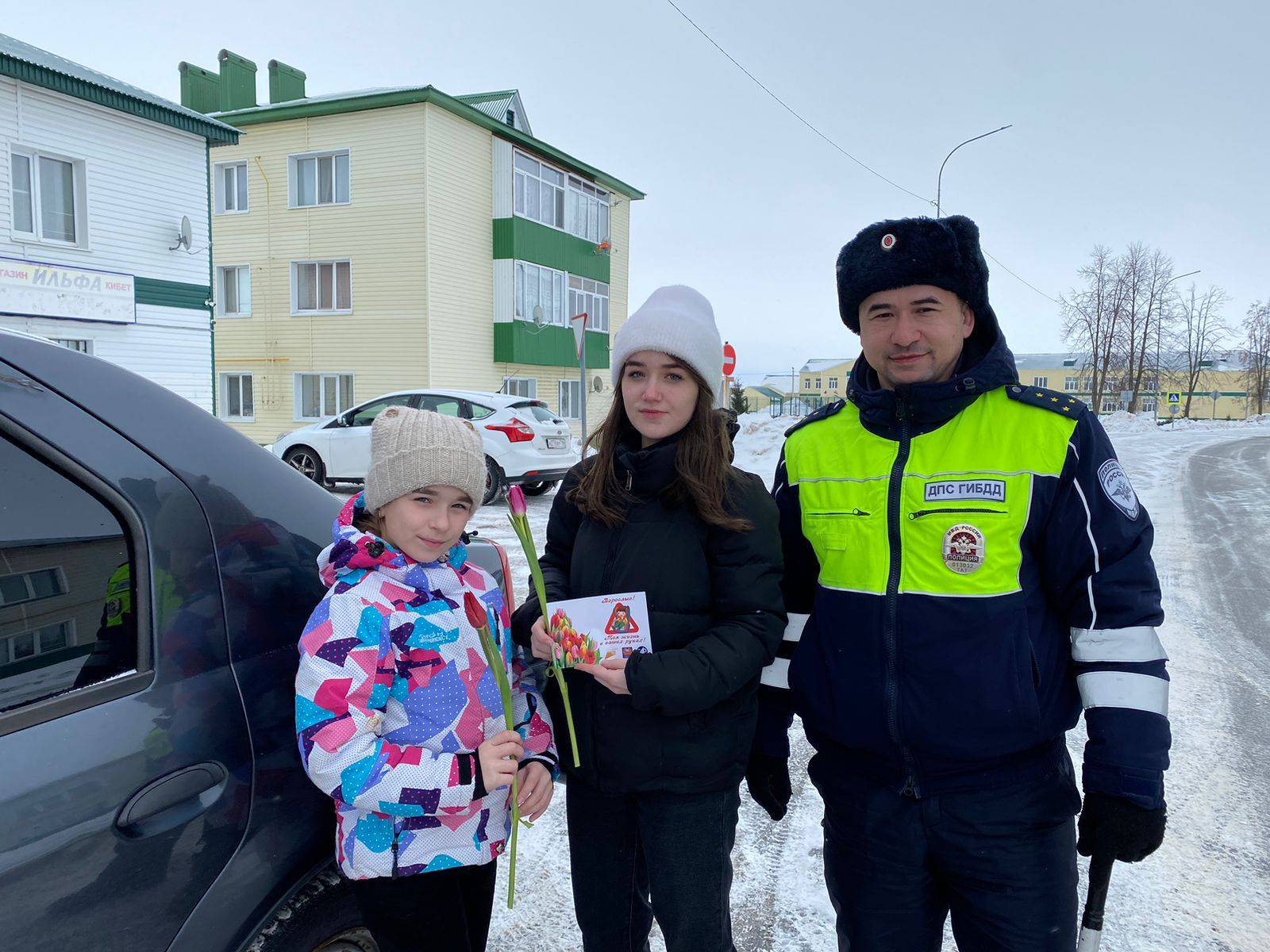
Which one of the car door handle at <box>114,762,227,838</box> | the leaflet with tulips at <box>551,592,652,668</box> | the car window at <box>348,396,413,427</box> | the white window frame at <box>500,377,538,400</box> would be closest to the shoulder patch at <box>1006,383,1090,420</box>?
the leaflet with tulips at <box>551,592,652,668</box>

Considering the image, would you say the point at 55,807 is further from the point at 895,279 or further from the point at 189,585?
the point at 895,279

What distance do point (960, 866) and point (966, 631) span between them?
507 mm

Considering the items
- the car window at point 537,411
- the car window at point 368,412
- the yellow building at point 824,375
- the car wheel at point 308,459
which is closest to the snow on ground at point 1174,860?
the car window at point 537,411

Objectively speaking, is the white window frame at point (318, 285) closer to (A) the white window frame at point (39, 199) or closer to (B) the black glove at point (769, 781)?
(A) the white window frame at point (39, 199)

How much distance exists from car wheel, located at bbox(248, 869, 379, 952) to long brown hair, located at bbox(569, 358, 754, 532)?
3.10 feet

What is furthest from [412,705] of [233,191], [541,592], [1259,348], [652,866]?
[1259,348]

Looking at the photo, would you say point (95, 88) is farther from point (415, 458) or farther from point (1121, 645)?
point (1121, 645)

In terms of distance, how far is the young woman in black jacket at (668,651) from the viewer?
1.80m

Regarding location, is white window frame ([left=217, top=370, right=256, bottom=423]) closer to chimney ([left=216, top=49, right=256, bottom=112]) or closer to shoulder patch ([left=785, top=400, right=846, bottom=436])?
chimney ([left=216, top=49, right=256, bottom=112])

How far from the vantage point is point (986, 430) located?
178 cm

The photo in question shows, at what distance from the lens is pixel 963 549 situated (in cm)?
173

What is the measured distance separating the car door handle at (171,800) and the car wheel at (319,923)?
0.97 ft

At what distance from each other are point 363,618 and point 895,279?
52.7 inches

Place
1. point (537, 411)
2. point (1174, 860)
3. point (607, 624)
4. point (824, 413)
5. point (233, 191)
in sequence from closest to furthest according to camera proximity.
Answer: point (607, 624) → point (824, 413) → point (1174, 860) → point (537, 411) → point (233, 191)
